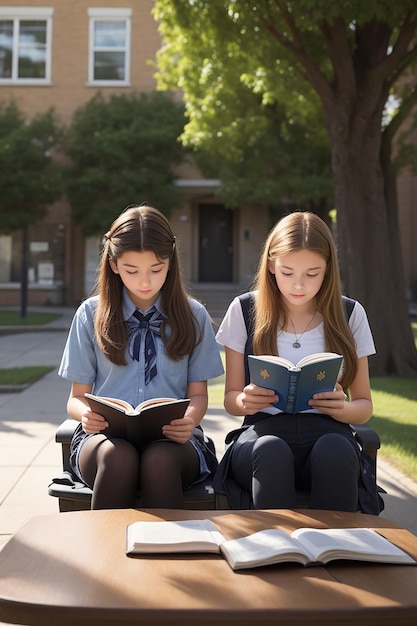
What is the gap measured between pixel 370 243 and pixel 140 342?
26.7 feet

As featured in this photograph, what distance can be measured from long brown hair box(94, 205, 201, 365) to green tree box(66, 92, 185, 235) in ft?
66.1

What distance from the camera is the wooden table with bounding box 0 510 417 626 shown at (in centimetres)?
205

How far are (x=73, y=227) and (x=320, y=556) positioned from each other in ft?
81.4

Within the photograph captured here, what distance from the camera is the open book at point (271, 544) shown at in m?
2.36

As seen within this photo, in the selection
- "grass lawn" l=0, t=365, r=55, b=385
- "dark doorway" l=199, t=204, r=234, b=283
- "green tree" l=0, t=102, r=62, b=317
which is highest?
"green tree" l=0, t=102, r=62, b=317

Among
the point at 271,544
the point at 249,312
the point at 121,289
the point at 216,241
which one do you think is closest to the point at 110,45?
the point at 216,241

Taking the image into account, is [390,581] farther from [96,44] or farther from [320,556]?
[96,44]

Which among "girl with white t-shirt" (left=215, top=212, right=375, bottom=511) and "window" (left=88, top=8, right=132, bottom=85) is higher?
"window" (left=88, top=8, right=132, bottom=85)

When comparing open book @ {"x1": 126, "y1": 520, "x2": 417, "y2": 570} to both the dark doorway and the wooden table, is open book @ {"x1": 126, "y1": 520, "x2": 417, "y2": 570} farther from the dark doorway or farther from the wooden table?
the dark doorway

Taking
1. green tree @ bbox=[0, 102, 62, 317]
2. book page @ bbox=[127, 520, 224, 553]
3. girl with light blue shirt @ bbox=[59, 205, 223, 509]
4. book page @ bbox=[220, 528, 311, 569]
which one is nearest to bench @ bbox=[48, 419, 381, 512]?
girl with light blue shirt @ bbox=[59, 205, 223, 509]

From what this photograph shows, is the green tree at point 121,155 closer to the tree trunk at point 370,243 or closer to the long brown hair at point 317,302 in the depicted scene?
the tree trunk at point 370,243

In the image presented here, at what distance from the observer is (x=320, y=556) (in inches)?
93.1

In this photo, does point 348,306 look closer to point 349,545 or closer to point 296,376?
point 296,376

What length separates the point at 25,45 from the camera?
26.0 metres
